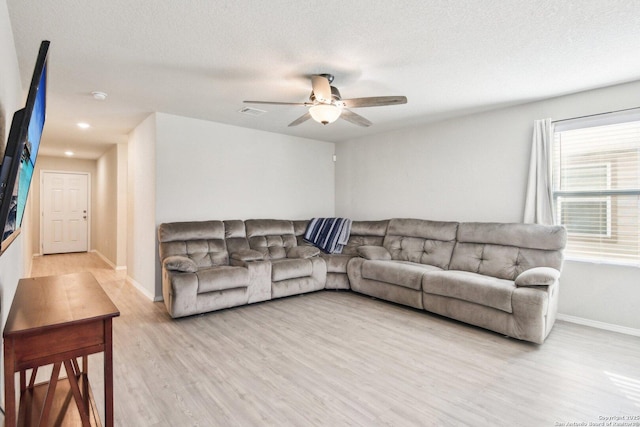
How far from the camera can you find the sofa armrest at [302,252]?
4625mm

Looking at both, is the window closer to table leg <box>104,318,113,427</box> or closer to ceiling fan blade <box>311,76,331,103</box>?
ceiling fan blade <box>311,76,331,103</box>

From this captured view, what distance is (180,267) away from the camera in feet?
11.6

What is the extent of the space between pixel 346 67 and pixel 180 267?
2.61 m

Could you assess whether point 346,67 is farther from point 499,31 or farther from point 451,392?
point 451,392

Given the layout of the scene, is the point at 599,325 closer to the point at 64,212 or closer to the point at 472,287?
the point at 472,287

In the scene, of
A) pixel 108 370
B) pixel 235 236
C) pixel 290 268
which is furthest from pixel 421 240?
pixel 108 370

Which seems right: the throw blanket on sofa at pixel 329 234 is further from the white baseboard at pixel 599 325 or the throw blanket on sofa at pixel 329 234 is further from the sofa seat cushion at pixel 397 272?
the white baseboard at pixel 599 325

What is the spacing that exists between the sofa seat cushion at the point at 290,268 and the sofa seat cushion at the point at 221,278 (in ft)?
1.32

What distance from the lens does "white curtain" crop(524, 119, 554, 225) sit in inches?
143

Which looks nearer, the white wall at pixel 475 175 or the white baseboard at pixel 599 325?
the white baseboard at pixel 599 325

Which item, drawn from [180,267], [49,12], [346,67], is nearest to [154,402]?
[180,267]

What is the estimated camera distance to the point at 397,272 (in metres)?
3.96

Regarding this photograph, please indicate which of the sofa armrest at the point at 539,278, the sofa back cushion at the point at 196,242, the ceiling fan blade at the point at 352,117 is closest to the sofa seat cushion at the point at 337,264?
the sofa back cushion at the point at 196,242

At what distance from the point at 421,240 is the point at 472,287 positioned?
1.29 meters
